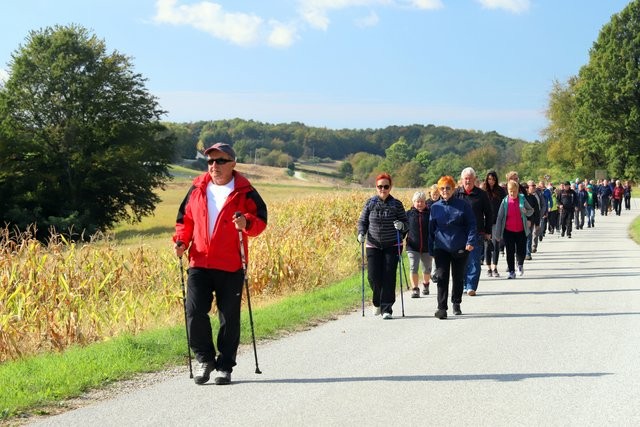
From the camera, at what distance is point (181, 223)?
786cm

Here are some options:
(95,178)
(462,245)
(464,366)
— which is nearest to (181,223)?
(464,366)

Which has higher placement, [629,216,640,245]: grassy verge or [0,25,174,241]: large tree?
[0,25,174,241]: large tree

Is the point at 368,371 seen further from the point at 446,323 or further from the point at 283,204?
the point at 283,204

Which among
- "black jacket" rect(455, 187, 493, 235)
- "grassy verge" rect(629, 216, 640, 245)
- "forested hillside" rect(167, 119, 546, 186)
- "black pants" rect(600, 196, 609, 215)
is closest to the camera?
"black jacket" rect(455, 187, 493, 235)

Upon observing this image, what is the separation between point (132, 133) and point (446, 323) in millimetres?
47341

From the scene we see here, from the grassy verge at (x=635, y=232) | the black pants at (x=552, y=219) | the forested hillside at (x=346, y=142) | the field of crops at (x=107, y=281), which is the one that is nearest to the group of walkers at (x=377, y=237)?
the field of crops at (x=107, y=281)

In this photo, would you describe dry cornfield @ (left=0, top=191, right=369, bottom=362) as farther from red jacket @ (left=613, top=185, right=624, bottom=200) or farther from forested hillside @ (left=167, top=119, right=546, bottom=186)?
forested hillside @ (left=167, top=119, right=546, bottom=186)

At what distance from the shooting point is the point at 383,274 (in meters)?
11.6

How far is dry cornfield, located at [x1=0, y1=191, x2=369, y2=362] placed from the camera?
34.0 ft

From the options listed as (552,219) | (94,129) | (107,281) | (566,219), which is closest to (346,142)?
(94,129)

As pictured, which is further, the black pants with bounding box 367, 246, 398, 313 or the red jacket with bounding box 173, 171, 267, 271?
the black pants with bounding box 367, 246, 398, 313

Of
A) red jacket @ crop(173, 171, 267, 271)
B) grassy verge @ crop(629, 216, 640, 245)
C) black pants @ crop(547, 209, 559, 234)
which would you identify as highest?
red jacket @ crop(173, 171, 267, 271)

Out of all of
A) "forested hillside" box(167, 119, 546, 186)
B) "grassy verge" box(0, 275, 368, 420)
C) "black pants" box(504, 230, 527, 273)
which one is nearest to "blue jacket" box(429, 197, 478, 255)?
"grassy verge" box(0, 275, 368, 420)

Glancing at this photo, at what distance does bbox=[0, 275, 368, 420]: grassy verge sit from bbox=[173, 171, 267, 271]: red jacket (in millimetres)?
1287
